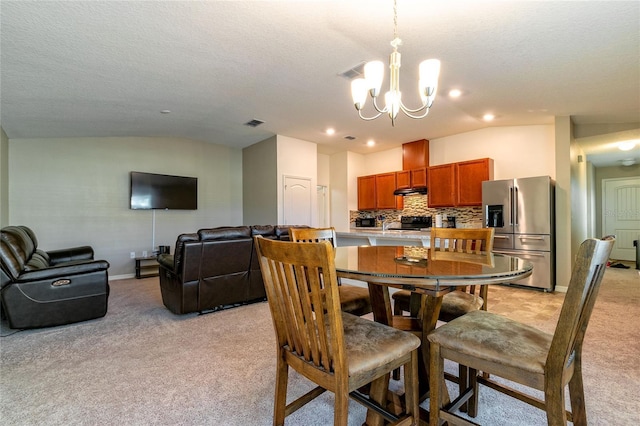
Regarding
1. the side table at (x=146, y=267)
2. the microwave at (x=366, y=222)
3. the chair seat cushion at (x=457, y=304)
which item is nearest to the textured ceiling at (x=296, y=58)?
the chair seat cushion at (x=457, y=304)

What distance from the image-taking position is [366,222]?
6992 millimetres

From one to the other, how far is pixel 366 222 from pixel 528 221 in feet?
11.1

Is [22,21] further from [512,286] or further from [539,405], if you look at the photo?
[512,286]

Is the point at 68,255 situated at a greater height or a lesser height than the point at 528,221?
lesser

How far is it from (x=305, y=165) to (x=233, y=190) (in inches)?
75.7

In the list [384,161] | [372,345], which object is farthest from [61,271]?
[384,161]

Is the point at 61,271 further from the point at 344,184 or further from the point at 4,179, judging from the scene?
the point at 344,184

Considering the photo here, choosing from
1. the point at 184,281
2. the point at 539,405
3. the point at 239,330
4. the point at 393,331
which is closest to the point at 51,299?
the point at 184,281

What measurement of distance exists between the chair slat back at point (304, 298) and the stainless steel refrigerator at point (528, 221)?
4207 mm

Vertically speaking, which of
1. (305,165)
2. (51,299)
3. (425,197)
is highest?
(305,165)

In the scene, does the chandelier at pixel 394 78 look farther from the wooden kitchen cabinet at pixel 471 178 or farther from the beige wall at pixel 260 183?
the beige wall at pixel 260 183

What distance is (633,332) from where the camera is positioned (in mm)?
2645

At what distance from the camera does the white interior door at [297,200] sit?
5871mm

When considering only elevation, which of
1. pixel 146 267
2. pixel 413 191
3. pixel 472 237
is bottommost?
pixel 146 267
